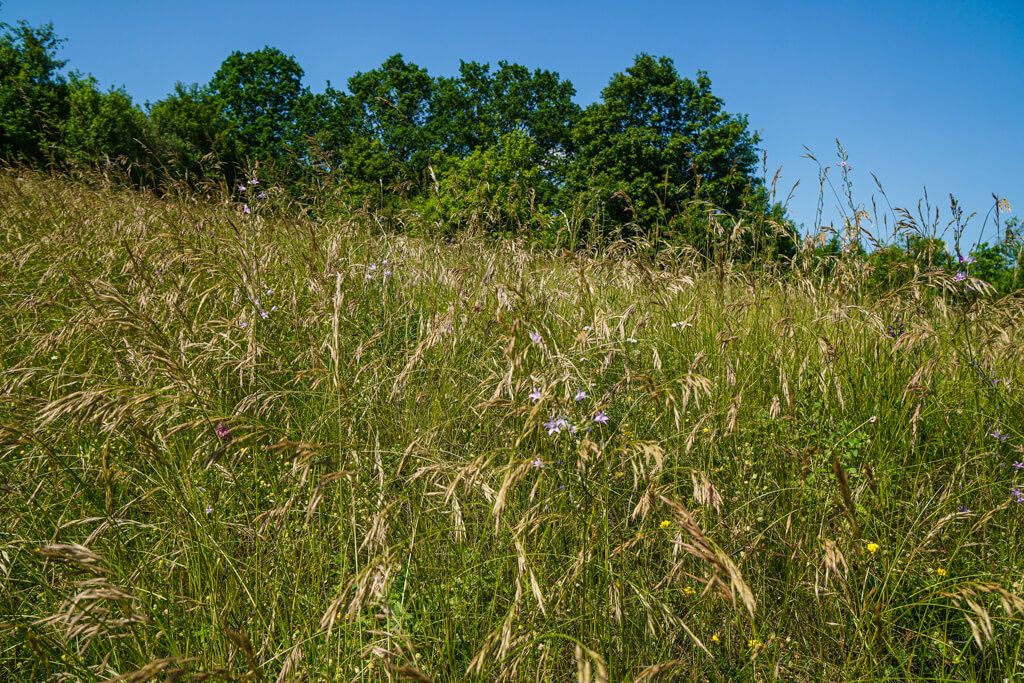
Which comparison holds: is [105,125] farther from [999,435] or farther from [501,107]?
[999,435]

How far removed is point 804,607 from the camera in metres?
1.66

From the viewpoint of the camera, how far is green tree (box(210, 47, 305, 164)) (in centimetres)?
3359

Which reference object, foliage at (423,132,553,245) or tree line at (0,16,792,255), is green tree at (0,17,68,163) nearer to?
tree line at (0,16,792,255)

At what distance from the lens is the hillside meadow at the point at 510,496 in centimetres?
135

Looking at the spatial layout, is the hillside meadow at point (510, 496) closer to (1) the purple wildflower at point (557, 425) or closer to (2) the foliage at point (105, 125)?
(1) the purple wildflower at point (557, 425)

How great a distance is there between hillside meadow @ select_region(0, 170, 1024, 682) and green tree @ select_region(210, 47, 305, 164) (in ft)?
116

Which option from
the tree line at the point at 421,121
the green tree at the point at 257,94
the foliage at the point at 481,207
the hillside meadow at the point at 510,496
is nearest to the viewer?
the hillside meadow at the point at 510,496

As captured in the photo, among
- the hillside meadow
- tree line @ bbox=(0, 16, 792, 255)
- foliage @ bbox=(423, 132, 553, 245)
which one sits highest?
tree line @ bbox=(0, 16, 792, 255)

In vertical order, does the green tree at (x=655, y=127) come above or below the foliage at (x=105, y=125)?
above

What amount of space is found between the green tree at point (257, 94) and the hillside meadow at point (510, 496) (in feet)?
116

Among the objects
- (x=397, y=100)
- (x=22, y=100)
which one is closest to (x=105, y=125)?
(x=22, y=100)

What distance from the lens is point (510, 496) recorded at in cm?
166

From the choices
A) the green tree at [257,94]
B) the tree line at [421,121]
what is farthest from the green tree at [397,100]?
the green tree at [257,94]

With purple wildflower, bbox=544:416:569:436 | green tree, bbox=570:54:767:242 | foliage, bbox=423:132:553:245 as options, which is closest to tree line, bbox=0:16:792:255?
green tree, bbox=570:54:767:242
